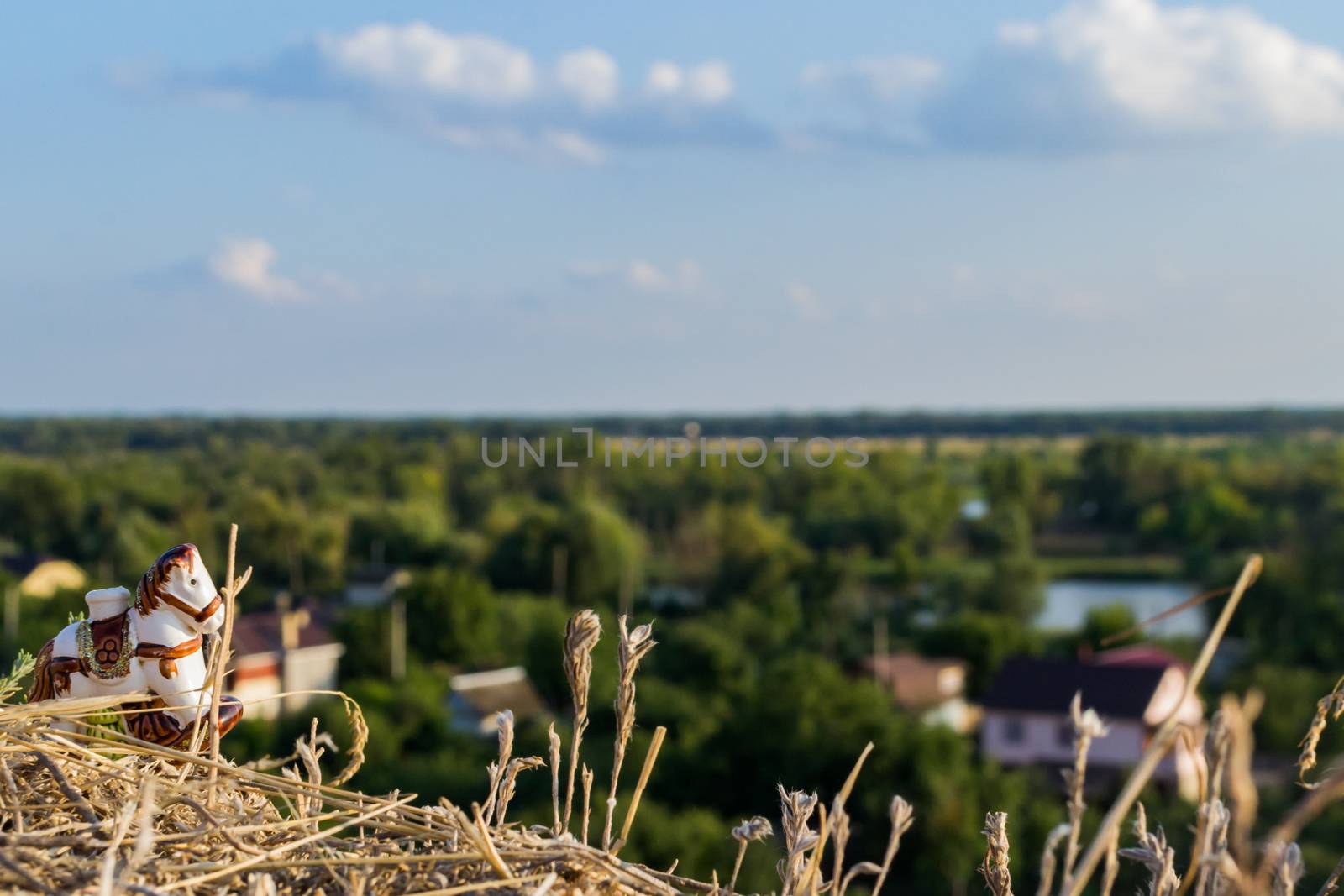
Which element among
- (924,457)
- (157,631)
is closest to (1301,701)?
(157,631)

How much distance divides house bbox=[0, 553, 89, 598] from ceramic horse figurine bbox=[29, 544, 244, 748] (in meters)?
41.2

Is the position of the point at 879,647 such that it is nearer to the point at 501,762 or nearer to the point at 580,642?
the point at 501,762

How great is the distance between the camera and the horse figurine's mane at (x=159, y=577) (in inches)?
96.7

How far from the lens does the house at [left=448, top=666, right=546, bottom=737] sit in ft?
104

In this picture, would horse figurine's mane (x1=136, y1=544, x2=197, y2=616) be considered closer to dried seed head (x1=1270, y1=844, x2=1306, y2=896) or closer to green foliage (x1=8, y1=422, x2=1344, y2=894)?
dried seed head (x1=1270, y1=844, x2=1306, y2=896)

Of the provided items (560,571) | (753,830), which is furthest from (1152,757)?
(560,571)

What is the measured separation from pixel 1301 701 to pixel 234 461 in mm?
55818

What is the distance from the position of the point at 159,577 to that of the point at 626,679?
1.29 metres

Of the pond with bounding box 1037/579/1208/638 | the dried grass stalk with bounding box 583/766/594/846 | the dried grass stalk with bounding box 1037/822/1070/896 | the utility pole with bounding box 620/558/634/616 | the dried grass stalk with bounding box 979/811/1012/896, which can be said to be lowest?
the pond with bounding box 1037/579/1208/638

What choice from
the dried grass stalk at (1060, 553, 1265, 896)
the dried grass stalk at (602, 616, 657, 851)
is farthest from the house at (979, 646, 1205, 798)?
the dried grass stalk at (1060, 553, 1265, 896)

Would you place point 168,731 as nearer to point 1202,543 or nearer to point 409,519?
point 409,519

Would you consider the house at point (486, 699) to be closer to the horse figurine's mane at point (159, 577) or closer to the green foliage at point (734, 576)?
the green foliage at point (734, 576)

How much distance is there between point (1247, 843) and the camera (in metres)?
1.00

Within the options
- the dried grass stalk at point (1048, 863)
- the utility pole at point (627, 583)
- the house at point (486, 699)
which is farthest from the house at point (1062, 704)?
the dried grass stalk at point (1048, 863)
